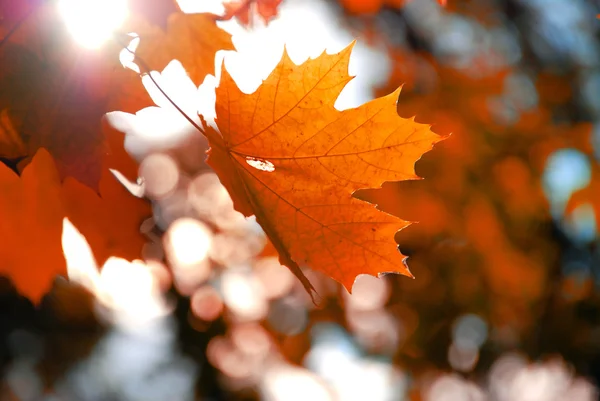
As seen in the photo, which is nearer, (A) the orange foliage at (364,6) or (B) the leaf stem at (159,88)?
(B) the leaf stem at (159,88)

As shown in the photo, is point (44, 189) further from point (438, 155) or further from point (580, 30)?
point (580, 30)

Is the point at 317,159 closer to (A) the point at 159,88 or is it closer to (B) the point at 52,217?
(A) the point at 159,88

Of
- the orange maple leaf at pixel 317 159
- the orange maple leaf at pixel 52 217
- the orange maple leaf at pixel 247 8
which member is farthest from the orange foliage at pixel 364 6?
the orange maple leaf at pixel 317 159

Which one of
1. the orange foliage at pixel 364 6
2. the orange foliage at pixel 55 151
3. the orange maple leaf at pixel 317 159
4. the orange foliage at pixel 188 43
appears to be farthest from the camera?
the orange foliage at pixel 364 6

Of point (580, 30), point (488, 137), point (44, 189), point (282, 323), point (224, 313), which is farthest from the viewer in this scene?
point (224, 313)

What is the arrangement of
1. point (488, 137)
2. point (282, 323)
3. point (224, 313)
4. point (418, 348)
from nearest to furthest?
point (488, 137) < point (418, 348) < point (282, 323) < point (224, 313)

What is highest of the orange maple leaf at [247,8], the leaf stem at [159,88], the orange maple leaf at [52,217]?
the orange maple leaf at [247,8]

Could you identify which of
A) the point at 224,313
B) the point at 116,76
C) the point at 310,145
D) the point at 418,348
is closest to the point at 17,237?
the point at 116,76

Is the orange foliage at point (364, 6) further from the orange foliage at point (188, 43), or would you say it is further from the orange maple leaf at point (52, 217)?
the orange maple leaf at point (52, 217)

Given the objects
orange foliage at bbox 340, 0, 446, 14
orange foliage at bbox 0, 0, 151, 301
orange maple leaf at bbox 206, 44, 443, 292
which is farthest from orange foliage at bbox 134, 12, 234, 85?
orange foliage at bbox 340, 0, 446, 14
